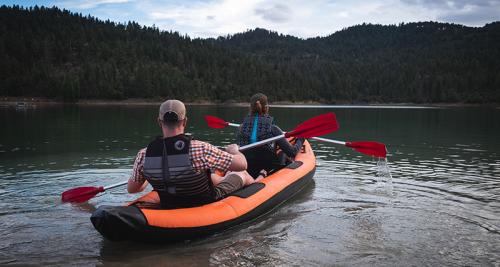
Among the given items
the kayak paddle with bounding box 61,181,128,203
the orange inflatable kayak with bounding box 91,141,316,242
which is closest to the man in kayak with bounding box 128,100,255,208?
the orange inflatable kayak with bounding box 91,141,316,242

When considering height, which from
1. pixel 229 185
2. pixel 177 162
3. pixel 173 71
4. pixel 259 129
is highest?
pixel 173 71

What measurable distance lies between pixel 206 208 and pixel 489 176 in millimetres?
8044

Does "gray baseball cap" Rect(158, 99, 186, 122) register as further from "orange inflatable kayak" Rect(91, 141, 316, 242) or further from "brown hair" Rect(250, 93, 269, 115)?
"brown hair" Rect(250, 93, 269, 115)

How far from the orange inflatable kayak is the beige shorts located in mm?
107

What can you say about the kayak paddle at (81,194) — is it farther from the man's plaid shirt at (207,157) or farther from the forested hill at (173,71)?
the forested hill at (173,71)

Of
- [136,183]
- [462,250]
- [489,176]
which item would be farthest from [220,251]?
[489,176]

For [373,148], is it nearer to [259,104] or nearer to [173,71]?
[259,104]

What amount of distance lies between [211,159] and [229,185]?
163 centimetres

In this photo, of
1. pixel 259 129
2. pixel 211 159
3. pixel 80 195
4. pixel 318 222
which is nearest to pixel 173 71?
pixel 259 129

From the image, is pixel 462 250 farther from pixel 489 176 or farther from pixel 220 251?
pixel 489 176

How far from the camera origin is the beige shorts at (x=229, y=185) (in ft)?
21.2

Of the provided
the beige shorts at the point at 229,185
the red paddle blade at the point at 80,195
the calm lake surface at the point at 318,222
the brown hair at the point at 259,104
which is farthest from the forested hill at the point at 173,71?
the beige shorts at the point at 229,185

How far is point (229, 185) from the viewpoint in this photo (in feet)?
22.4

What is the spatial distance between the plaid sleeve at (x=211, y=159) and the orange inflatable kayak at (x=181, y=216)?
75 centimetres
